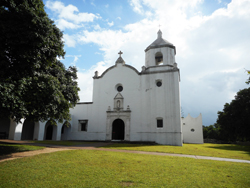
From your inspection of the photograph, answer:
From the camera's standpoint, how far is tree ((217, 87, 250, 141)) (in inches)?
914

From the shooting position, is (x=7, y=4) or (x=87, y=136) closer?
(x=7, y=4)

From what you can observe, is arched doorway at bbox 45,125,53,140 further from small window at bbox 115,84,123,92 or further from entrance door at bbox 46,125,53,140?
small window at bbox 115,84,123,92

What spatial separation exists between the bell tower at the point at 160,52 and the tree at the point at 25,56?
15390 millimetres

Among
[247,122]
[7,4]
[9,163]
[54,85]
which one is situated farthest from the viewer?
[247,122]

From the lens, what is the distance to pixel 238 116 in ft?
79.9

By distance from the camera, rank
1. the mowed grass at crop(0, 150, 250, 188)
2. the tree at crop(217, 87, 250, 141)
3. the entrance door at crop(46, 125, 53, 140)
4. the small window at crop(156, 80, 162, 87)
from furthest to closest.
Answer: the entrance door at crop(46, 125, 53, 140) < the tree at crop(217, 87, 250, 141) < the small window at crop(156, 80, 162, 87) < the mowed grass at crop(0, 150, 250, 188)

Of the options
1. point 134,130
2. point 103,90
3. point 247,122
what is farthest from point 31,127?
point 247,122

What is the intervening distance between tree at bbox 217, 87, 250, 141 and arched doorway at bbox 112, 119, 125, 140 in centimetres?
1600

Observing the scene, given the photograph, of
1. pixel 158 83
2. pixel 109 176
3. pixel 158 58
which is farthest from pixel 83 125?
pixel 109 176

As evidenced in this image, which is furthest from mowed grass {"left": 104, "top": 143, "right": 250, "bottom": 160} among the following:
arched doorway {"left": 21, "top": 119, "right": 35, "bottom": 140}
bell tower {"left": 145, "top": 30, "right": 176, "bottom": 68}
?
arched doorway {"left": 21, "top": 119, "right": 35, "bottom": 140}

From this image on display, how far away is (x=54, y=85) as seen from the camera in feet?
30.3

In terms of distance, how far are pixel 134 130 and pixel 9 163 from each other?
1555 cm

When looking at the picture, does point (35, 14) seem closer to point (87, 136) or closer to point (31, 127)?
point (87, 136)

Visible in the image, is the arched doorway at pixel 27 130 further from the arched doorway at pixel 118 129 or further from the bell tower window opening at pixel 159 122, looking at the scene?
the bell tower window opening at pixel 159 122
